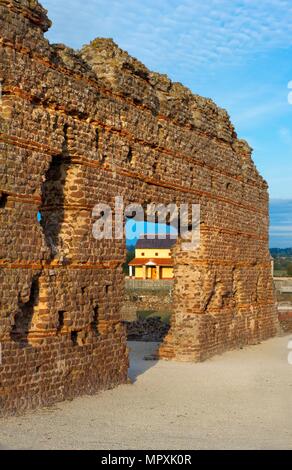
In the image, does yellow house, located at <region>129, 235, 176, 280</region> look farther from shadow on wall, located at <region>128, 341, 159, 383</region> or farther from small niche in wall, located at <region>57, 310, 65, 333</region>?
small niche in wall, located at <region>57, 310, 65, 333</region>

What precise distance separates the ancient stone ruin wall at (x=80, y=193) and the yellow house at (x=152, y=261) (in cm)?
3226

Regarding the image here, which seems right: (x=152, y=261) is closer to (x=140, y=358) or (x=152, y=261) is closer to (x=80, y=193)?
(x=140, y=358)

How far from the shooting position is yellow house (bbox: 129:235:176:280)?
4841 cm

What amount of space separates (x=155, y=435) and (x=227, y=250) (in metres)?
8.45

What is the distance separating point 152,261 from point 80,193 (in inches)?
1505

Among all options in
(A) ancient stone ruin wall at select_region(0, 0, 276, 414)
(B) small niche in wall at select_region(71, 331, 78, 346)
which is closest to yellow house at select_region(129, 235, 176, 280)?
(A) ancient stone ruin wall at select_region(0, 0, 276, 414)

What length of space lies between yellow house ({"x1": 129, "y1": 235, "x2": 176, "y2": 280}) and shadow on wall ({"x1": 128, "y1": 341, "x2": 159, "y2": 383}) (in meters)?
28.8

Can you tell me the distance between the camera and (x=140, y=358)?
587 inches

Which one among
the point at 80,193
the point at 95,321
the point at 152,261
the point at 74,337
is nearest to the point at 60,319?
the point at 74,337

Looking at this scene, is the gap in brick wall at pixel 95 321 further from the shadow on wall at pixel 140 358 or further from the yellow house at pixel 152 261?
the yellow house at pixel 152 261

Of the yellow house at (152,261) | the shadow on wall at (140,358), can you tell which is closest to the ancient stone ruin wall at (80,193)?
the shadow on wall at (140,358)

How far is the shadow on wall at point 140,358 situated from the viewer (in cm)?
1275

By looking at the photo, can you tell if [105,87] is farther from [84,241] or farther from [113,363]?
[113,363]

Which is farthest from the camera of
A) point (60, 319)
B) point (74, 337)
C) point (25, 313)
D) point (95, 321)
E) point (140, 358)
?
point (140, 358)
